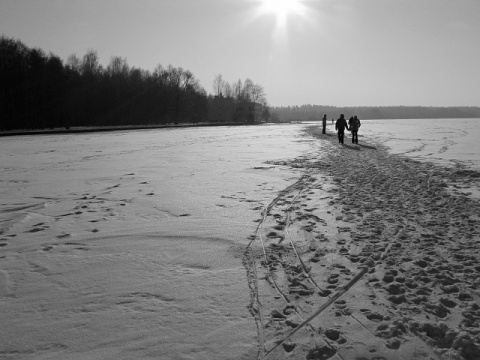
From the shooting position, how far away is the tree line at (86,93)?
45312 mm

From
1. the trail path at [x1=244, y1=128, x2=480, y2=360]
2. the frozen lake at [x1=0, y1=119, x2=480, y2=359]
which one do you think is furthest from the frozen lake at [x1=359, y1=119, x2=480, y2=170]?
the frozen lake at [x1=0, y1=119, x2=480, y2=359]

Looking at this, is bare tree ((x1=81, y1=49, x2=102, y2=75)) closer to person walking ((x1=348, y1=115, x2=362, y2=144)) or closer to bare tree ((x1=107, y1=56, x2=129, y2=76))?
bare tree ((x1=107, y1=56, x2=129, y2=76))

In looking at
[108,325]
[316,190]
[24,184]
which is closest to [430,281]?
[108,325]

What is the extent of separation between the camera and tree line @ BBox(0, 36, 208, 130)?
4531 centimetres

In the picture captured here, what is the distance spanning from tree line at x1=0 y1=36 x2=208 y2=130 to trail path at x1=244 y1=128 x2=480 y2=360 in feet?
159

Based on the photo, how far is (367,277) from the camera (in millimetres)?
3547

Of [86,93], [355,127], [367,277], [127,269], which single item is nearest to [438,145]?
[355,127]

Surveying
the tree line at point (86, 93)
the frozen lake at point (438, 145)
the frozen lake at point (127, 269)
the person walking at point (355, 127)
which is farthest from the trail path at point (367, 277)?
the tree line at point (86, 93)

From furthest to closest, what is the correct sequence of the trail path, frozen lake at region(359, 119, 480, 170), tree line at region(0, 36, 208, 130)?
tree line at region(0, 36, 208, 130) → frozen lake at region(359, 119, 480, 170) → the trail path

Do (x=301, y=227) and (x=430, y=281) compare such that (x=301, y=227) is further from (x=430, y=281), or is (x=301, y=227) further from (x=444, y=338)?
(x=444, y=338)

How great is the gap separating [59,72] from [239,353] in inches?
2330

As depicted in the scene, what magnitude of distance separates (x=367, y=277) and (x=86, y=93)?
64860mm

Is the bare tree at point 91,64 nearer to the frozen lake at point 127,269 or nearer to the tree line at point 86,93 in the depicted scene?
the tree line at point 86,93

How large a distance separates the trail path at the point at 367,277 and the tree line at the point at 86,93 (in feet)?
159
